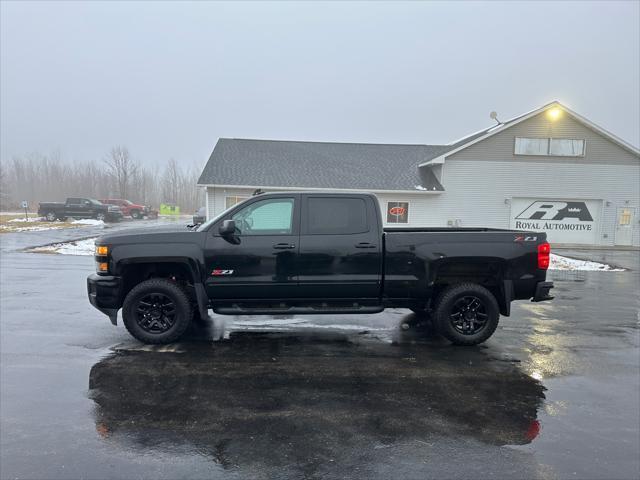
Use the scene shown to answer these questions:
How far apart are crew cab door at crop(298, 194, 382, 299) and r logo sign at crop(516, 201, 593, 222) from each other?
21.6 meters

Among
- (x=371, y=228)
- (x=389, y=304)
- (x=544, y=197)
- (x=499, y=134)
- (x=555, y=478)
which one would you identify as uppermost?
(x=499, y=134)

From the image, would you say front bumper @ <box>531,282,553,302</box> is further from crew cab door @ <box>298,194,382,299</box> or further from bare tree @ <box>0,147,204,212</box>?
bare tree @ <box>0,147,204,212</box>

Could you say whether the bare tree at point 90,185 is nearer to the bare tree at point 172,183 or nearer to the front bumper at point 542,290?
the bare tree at point 172,183

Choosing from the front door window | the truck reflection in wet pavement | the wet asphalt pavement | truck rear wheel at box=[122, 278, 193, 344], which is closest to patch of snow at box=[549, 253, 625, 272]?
the wet asphalt pavement

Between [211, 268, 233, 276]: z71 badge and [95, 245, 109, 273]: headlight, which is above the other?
[95, 245, 109, 273]: headlight

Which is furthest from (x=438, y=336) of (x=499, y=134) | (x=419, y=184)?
(x=499, y=134)

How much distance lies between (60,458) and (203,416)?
43.1 inches

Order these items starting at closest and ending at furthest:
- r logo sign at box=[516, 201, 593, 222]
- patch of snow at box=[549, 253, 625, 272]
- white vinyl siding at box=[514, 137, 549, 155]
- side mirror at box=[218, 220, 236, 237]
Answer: side mirror at box=[218, 220, 236, 237] < patch of snow at box=[549, 253, 625, 272] < white vinyl siding at box=[514, 137, 549, 155] < r logo sign at box=[516, 201, 593, 222]

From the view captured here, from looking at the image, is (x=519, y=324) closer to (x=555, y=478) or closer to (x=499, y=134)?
(x=555, y=478)

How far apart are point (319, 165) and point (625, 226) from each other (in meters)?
17.5

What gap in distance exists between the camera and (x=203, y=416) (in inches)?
155

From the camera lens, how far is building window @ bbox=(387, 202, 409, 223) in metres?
24.6

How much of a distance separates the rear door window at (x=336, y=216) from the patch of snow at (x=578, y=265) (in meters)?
11.6

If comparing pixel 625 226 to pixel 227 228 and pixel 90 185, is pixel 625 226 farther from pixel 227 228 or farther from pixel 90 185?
pixel 90 185
